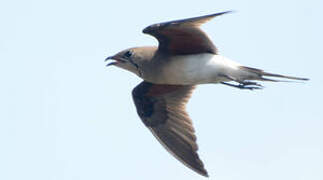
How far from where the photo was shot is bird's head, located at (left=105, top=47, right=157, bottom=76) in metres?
12.4

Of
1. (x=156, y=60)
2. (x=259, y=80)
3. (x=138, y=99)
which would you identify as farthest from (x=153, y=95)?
(x=259, y=80)

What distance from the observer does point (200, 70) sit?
12.0 m

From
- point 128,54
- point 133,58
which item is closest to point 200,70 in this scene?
point 133,58

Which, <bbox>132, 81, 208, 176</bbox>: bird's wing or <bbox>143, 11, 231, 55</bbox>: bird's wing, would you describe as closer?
<bbox>143, 11, 231, 55</bbox>: bird's wing

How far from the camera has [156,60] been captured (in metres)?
12.3

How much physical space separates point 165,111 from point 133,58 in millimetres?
1398

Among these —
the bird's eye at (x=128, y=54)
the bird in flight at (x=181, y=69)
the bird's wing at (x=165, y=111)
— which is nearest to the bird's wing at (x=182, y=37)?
the bird in flight at (x=181, y=69)

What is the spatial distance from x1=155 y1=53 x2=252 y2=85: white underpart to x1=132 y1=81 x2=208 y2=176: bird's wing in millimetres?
1217

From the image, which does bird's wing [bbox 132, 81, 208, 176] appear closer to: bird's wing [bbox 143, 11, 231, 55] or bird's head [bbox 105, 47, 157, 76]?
bird's head [bbox 105, 47, 157, 76]

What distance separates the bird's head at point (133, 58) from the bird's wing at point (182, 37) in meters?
0.24

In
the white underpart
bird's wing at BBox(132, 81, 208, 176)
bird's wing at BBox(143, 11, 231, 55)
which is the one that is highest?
bird's wing at BBox(143, 11, 231, 55)

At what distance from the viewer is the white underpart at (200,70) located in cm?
1193

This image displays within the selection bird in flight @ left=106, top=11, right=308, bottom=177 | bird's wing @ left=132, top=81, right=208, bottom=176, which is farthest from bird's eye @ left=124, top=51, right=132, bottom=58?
bird's wing @ left=132, top=81, right=208, bottom=176

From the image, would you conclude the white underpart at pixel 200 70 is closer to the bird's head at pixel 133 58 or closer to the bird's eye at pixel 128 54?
the bird's head at pixel 133 58
